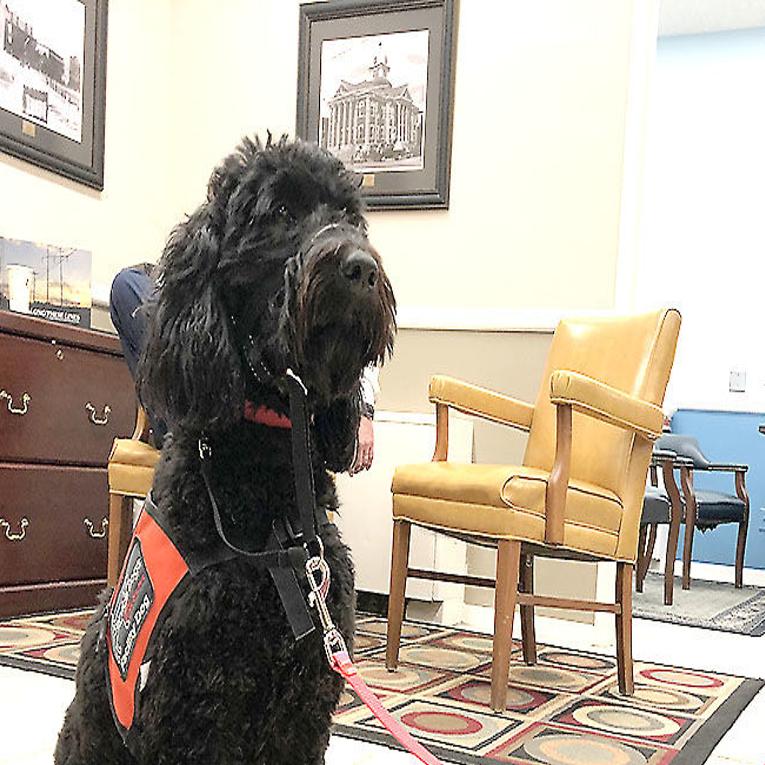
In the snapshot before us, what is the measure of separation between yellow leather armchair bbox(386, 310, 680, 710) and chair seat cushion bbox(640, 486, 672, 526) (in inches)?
61.4

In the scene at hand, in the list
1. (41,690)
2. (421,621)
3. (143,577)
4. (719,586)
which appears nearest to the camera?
(143,577)

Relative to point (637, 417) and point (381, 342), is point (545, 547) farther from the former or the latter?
point (381, 342)

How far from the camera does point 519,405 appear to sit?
9.81ft

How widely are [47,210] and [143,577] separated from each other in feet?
9.03

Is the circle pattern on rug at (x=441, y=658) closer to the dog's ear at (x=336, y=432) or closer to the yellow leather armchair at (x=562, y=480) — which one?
the yellow leather armchair at (x=562, y=480)

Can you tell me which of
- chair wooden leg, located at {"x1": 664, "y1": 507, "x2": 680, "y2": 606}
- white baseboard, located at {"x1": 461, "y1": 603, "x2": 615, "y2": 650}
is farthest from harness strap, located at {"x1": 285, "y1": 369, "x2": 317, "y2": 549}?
chair wooden leg, located at {"x1": 664, "y1": 507, "x2": 680, "y2": 606}

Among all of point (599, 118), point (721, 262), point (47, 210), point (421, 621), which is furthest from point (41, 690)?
point (721, 262)

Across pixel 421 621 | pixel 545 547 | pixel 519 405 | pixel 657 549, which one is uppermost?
pixel 519 405

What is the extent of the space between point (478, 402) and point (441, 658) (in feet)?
2.49

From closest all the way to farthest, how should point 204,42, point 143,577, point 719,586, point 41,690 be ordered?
point 143,577, point 41,690, point 204,42, point 719,586

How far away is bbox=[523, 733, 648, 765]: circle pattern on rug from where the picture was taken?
2.00 m

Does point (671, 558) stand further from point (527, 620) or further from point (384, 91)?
point (384, 91)

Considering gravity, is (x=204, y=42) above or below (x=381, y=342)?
above

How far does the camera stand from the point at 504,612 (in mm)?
2406
